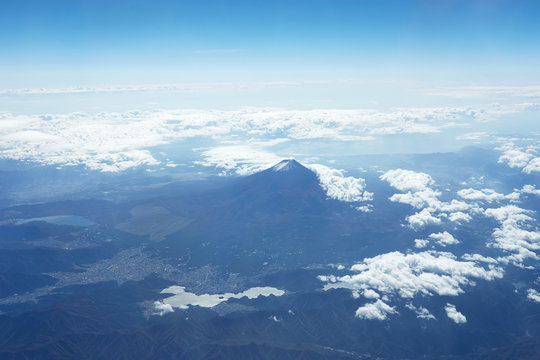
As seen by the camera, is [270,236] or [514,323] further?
[270,236]

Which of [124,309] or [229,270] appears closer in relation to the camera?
[124,309]

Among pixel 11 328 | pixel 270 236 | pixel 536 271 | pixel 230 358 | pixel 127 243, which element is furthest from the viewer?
pixel 270 236

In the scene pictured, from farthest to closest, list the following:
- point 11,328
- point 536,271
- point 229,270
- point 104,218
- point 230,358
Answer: point 104,218 < point 229,270 < point 536,271 < point 11,328 < point 230,358

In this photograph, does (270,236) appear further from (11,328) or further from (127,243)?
(11,328)

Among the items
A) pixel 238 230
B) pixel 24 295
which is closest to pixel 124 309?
pixel 24 295

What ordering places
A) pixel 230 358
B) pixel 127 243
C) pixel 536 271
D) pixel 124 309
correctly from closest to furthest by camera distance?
pixel 230 358 → pixel 124 309 → pixel 536 271 → pixel 127 243

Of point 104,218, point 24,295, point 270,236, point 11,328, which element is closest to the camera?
point 11,328

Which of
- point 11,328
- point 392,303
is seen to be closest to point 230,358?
point 392,303

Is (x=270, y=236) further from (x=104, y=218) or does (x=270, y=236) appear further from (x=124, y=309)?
(x=104, y=218)
